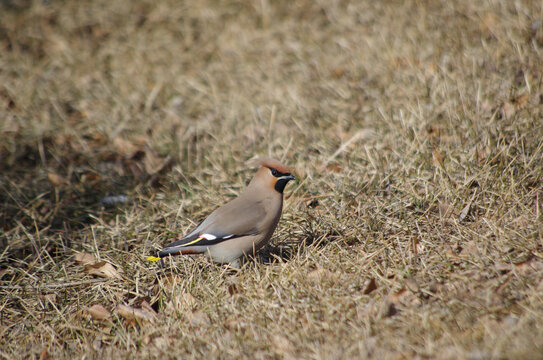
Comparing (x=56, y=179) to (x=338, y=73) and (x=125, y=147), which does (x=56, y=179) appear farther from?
(x=338, y=73)

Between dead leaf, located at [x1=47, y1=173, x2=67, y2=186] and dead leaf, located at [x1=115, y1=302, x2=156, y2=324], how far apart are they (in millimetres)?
2018

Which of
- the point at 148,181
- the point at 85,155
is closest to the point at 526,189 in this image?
the point at 148,181

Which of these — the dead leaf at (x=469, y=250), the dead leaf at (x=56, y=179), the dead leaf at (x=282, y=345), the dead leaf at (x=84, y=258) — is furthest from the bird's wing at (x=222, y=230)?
the dead leaf at (x=56, y=179)

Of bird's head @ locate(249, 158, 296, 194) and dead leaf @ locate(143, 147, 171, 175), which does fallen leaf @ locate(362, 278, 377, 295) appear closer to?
bird's head @ locate(249, 158, 296, 194)

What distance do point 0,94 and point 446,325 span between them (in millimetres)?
5759

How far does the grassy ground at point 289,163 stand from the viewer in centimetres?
310

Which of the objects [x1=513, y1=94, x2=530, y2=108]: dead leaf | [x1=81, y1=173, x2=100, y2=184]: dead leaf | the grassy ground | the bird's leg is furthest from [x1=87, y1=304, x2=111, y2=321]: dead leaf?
[x1=513, y1=94, x2=530, y2=108]: dead leaf

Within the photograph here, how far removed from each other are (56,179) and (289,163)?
83.7 inches

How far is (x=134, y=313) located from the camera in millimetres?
3467

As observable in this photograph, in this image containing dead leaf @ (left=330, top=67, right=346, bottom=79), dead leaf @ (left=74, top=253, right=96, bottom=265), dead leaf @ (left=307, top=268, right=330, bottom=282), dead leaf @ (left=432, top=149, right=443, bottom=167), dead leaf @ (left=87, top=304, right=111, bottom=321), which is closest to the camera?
dead leaf @ (left=307, top=268, right=330, bottom=282)

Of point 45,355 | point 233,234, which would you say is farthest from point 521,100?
point 45,355

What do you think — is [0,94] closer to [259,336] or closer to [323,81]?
[323,81]

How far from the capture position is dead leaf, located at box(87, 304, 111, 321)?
3.53 metres

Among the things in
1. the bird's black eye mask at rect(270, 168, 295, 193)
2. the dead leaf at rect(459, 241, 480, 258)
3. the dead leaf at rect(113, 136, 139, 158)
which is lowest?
the dead leaf at rect(459, 241, 480, 258)
